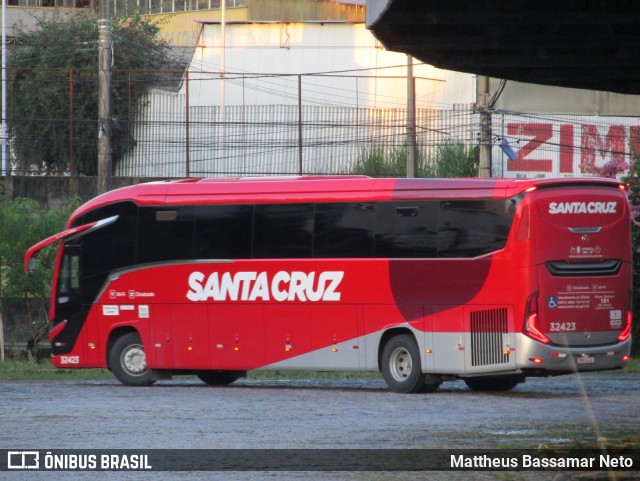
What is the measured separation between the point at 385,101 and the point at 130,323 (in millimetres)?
32862

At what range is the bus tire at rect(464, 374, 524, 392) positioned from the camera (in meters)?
21.5

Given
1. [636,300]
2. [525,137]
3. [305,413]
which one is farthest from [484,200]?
[525,137]

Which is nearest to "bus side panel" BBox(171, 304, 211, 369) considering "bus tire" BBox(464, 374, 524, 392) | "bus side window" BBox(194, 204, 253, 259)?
"bus side window" BBox(194, 204, 253, 259)

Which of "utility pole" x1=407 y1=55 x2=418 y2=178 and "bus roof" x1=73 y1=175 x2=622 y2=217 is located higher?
"utility pole" x1=407 y1=55 x2=418 y2=178

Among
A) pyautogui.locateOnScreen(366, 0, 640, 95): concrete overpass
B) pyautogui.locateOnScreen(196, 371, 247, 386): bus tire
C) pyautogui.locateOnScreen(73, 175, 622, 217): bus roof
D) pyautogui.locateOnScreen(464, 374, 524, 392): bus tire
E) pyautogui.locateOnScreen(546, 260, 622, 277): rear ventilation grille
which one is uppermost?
pyautogui.locateOnScreen(366, 0, 640, 95): concrete overpass

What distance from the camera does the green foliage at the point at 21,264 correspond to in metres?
31.9

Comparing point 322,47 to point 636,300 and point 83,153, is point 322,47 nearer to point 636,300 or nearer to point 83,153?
point 83,153

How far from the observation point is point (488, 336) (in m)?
19.6

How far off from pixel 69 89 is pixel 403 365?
3129cm

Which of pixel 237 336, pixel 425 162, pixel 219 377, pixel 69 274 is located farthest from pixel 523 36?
pixel 425 162

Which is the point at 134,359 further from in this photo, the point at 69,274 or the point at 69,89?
the point at 69,89

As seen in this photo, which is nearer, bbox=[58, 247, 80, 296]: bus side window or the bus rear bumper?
the bus rear bumper

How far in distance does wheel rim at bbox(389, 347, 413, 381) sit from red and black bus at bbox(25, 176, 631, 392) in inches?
1.4

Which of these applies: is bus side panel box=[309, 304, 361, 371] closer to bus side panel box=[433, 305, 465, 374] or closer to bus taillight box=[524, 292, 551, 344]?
bus side panel box=[433, 305, 465, 374]
